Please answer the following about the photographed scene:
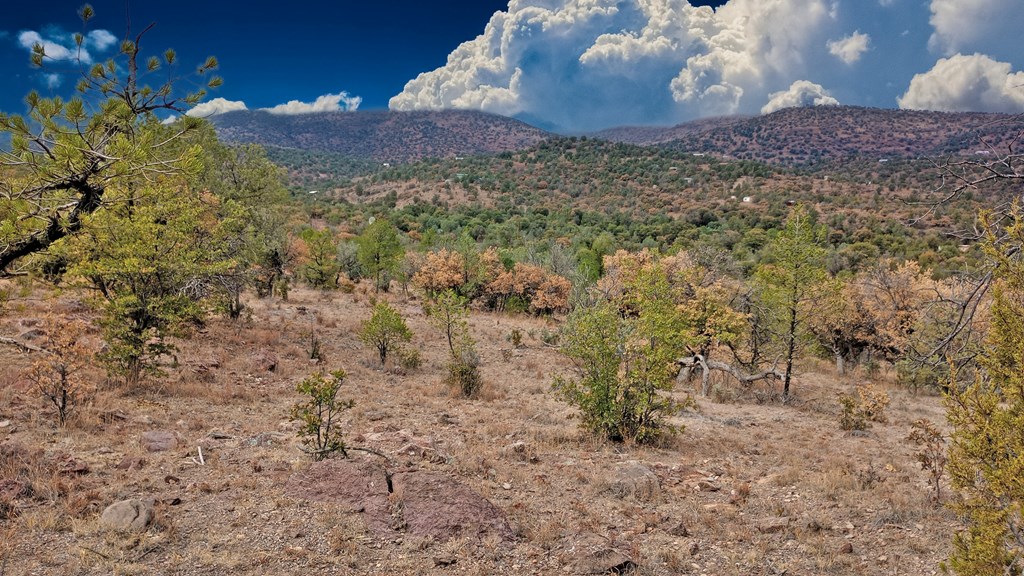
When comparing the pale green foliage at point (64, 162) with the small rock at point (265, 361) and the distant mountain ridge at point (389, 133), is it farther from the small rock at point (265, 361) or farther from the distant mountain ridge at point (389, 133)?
the distant mountain ridge at point (389, 133)

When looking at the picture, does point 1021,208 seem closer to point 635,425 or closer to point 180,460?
point 635,425

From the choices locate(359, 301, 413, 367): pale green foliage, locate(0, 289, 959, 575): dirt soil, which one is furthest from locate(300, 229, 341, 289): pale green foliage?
locate(0, 289, 959, 575): dirt soil

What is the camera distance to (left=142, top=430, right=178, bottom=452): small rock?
8273 millimetres

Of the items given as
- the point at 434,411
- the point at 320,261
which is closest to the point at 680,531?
the point at 434,411

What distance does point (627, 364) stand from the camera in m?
10.8

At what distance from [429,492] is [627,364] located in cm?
541

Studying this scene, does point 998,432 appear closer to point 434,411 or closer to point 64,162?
point 64,162

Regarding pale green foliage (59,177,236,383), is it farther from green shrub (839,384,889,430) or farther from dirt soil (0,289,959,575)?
green shrub (839,384,889,430)

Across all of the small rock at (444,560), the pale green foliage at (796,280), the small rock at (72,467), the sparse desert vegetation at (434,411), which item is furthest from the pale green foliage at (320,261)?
the small rock at (444,560)

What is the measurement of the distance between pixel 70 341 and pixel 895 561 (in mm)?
12652

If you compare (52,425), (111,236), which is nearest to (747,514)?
(52,425)

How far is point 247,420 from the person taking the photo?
10.6 meters

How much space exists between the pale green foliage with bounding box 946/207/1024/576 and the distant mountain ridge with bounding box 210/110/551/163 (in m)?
157

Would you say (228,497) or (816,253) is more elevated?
(816,253)
